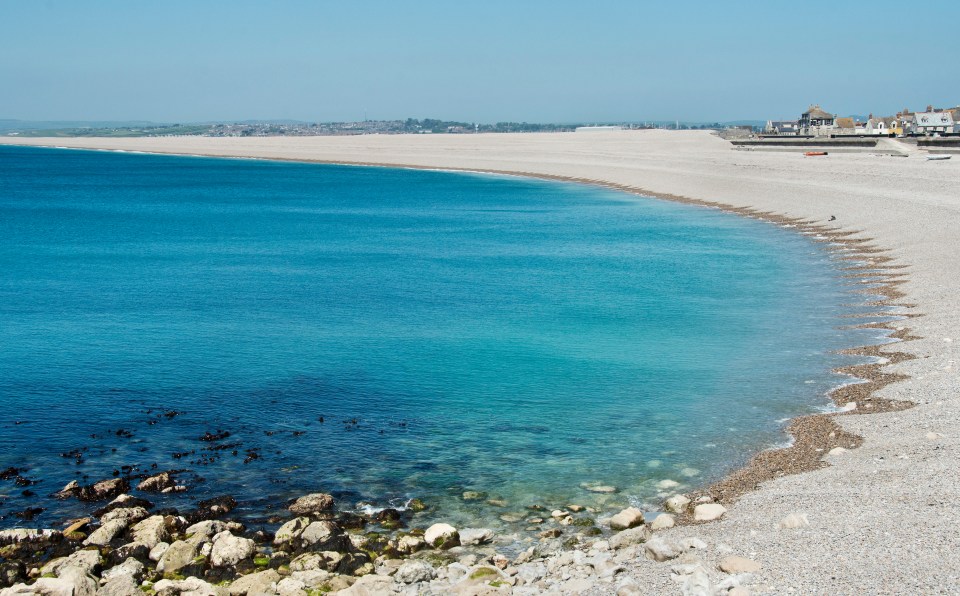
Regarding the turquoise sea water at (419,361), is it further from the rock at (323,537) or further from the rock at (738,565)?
the rock at (738,565)

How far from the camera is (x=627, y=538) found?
37.1 feet

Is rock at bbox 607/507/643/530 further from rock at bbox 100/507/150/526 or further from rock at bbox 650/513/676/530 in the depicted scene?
rock at bbox 100/507/150/526

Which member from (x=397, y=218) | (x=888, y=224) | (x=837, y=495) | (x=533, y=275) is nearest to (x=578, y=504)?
(x=837, y=495)

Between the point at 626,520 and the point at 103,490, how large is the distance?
24.6 feet

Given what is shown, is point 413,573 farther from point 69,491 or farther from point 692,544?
point 69,491

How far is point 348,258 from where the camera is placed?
4069 centimetres

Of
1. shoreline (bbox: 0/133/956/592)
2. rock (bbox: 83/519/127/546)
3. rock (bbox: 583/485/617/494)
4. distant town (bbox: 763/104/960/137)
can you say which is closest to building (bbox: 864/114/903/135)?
distant town (bbox: 763/104/960/137)

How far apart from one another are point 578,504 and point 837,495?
340 cm

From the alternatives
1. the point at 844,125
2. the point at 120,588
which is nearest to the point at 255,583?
the point at 120,588

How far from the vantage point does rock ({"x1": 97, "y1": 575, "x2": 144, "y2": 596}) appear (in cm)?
1030

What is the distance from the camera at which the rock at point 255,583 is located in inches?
Result: 408

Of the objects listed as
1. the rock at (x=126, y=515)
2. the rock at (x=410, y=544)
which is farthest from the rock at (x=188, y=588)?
the rock at (x=410, y=544)

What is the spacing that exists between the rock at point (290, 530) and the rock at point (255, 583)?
1.09m

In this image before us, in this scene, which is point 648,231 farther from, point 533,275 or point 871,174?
point 871,174
